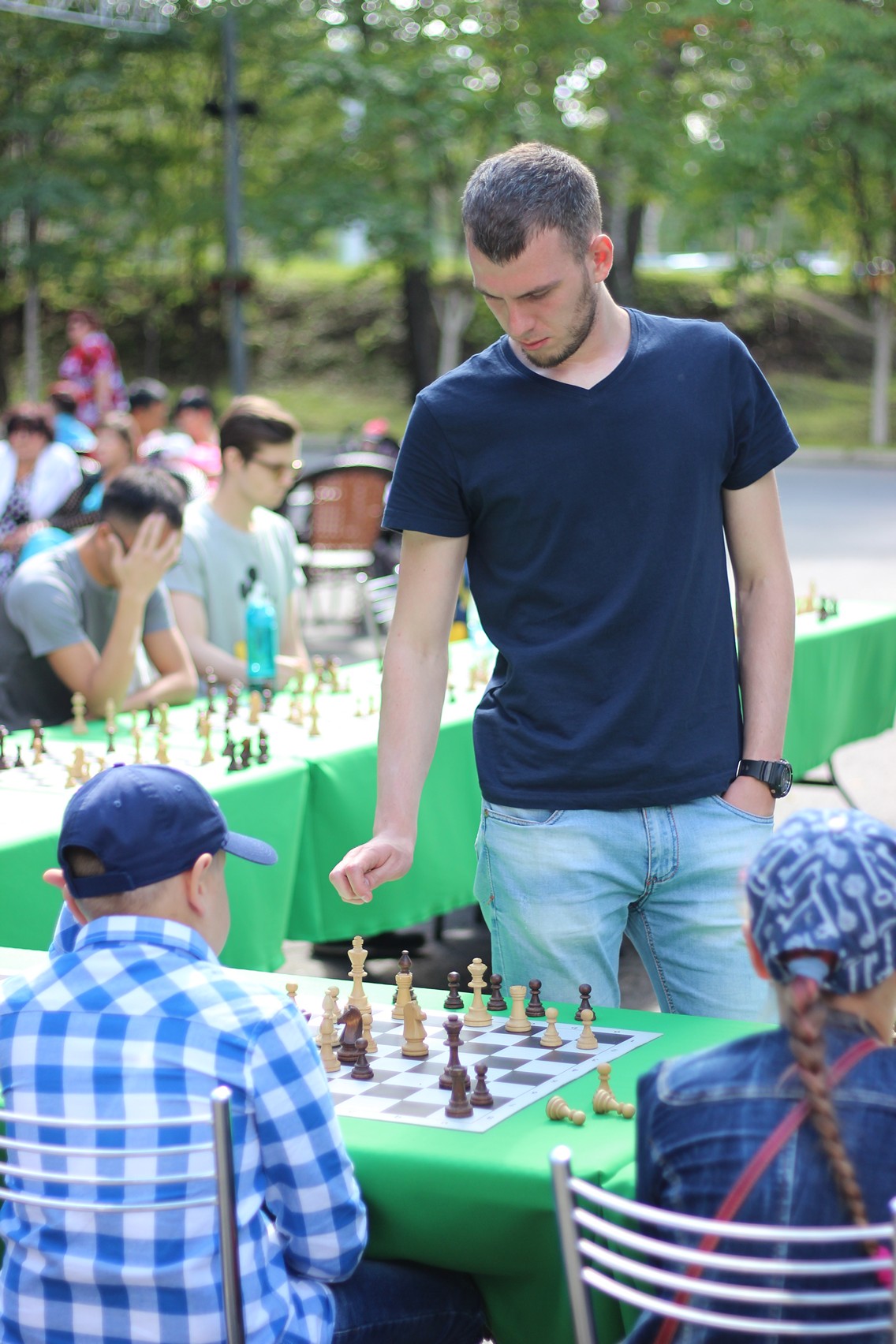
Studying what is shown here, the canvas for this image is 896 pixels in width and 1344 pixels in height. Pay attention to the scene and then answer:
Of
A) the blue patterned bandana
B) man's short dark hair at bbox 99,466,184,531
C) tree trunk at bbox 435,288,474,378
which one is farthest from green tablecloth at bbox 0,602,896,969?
tree trunk at bbox 435,288,474,378

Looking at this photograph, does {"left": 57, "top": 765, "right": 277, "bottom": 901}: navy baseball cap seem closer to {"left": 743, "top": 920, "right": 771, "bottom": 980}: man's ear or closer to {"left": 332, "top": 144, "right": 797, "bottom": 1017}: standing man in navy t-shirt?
{"left": 332, "top": 144, "right": 797, "bottom": 1017}: standing man in navy t-shirt

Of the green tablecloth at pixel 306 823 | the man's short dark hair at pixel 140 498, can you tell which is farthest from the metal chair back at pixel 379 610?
the man's short dark hair at pixel 140 498

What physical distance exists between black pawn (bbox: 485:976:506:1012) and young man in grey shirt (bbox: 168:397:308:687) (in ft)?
9.95

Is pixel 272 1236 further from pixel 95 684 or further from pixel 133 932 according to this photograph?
pixel 95 684

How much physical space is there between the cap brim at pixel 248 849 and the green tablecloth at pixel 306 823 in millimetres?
1366

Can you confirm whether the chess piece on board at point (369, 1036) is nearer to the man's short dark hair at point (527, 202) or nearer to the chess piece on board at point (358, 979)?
the chess piece on board at point (358, 979)

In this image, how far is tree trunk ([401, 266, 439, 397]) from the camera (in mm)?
23953

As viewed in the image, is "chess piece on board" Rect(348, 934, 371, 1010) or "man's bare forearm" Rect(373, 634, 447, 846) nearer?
"chess piece on board" Rect(348, 934, 371, 1010)

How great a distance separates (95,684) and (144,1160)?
3117 millimetres

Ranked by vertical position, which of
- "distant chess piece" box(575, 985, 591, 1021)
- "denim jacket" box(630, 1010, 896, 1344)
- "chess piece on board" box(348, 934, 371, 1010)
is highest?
"denim jacket" box(630, 1010, 896, 1344)

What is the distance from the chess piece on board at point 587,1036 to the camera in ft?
7.72

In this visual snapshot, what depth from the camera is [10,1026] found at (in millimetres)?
1974

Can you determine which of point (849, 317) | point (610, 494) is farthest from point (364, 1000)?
point (849, 317)

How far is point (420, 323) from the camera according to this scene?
2423cm
